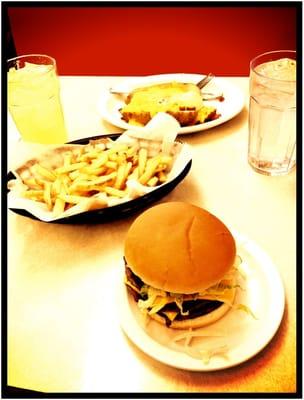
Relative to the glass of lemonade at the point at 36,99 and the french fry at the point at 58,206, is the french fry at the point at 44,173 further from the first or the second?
the glass of lemonade at the point at 36,99

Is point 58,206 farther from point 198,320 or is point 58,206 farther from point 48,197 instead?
point 198,320

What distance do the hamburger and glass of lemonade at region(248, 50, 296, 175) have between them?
46cm

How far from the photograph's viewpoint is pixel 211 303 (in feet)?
2.69

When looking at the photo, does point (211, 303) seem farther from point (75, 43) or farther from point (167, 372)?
point (75, 43)

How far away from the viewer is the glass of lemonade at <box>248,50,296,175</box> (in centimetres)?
109

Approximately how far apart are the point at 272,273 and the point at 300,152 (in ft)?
1.55

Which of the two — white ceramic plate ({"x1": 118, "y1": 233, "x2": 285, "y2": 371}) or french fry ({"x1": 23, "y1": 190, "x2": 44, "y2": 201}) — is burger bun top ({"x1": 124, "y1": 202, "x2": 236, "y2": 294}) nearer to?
white ceramic plate ({"x1": 118, "y1": 233, "x2": 285, "y2": 371})

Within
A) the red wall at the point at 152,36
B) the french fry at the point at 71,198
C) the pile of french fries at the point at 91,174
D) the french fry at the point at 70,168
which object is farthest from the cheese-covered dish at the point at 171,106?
the red wall at the point at 152,36

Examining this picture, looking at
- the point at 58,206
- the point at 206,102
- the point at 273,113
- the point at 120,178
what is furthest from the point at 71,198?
the point at 206,102

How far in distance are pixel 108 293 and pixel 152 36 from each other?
2.81m

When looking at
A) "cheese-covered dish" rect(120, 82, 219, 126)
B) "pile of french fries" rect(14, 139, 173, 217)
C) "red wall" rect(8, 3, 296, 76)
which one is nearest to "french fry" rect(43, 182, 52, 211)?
"pile of french fries" rect(14, 139, 173, 217)

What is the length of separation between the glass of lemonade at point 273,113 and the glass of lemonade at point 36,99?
0.66m

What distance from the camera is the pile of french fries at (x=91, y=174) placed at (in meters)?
1.08

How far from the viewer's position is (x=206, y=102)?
158 cm
